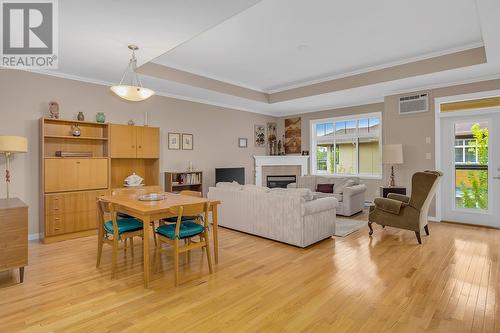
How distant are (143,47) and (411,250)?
458 centimetres

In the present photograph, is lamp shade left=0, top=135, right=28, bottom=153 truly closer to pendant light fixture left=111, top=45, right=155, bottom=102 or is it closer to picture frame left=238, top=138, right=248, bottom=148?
pendant light fixture left=111, top=45, right=155, bottom=102

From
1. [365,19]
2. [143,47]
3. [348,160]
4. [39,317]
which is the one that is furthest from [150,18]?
[348,160]

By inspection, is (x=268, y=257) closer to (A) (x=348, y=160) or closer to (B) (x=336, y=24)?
(B) (x=336, y=24)

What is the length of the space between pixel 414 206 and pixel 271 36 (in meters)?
3.30

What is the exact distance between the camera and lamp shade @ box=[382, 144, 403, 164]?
5598mm

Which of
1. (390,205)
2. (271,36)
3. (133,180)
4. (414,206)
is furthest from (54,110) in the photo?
(414,206)

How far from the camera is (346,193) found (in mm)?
6113

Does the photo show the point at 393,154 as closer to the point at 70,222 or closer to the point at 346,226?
the point at 346,226

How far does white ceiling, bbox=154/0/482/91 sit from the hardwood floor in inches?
119

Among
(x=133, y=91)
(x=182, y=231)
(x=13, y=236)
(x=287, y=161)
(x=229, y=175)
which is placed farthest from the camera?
(x=287, y=161)

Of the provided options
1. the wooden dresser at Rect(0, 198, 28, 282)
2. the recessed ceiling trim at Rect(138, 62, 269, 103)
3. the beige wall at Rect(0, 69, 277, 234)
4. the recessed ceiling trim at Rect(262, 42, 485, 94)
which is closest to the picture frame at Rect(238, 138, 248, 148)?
the beige wall at Rect(0, 69, 277, 234)

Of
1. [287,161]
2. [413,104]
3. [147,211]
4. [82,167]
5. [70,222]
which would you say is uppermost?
[413,104]

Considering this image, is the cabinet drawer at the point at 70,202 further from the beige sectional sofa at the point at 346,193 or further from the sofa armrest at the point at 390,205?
the sofa armrest at the point at 390,205

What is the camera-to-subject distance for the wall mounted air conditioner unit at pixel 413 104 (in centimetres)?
558
